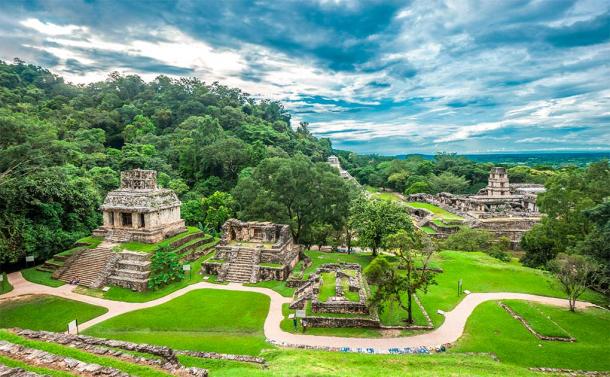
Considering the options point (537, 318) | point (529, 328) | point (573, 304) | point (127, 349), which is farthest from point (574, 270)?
point (127, 349)

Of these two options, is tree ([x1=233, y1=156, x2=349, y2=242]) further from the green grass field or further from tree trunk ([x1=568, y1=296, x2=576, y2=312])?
tree trunk ([x1=568, y1=296, x2=576, y2=312])

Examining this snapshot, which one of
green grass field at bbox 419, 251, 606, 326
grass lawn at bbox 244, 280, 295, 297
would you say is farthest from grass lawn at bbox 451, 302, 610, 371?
grass lawn at bbox 244, 280, 295, 297

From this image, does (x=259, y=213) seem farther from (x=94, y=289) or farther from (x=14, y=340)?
(x=14, y=340)

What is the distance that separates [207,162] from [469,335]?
44.0 metres

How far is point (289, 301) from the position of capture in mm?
19516

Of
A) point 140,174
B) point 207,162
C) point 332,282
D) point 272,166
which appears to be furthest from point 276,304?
point 207,162

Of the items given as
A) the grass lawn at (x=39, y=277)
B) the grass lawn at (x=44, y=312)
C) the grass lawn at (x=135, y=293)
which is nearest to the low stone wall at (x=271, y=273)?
the grass lawn at (x=135, y=293)

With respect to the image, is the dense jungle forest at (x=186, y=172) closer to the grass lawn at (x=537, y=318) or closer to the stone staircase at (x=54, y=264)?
the stone staircase at (x=54, y=264)

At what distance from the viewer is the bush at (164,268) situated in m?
21.8

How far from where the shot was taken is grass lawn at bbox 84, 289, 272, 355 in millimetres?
14625

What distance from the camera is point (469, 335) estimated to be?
51.1 feet

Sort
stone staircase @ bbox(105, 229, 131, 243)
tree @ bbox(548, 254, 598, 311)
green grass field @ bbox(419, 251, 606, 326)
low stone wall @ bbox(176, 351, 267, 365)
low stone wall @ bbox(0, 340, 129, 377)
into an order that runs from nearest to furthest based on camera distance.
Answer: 1. low stone wall @ bbox(0, 340, 129, 377)
2. low stone wall @ bbox(176, 351, 267, 365)
3. tree @ bbox(548, 254, 598, 311)
4. green grass field @ bbox(419, 251, 606, 326)
5. stone staircase @ bbox(105, 229, 131, 243)

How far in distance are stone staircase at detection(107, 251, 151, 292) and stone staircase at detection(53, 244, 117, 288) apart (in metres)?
0.54

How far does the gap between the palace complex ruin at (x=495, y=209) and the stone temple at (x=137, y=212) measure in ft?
115
